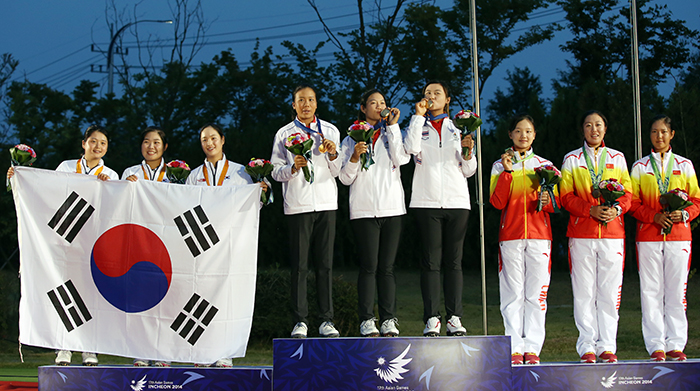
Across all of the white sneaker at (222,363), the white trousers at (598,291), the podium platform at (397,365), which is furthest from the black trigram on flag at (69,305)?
the white trousers at (598,291)

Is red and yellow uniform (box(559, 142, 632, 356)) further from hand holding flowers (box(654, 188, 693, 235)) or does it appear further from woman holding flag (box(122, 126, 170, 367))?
woman holding flag (box(122, 126, 170, 367))

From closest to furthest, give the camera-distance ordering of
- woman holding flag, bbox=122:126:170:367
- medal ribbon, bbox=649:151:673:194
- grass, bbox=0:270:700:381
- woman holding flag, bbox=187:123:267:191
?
medal ribbon, bbox=649:151:673:194 → woman holding flag, bbox=187:123:267:191 → woman holding flag, bbox=122:126:170:367 → grass, bbox=0:270:700:381

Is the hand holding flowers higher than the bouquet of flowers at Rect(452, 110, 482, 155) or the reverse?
the reverse

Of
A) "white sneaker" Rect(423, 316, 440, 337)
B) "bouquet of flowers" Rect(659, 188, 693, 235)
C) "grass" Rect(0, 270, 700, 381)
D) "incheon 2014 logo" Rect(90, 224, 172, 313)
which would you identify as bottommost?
"grass" Rect(0, 270, 700, 381)

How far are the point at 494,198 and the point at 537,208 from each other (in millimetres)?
324

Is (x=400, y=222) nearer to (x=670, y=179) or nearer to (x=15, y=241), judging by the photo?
(x=670, y=179)

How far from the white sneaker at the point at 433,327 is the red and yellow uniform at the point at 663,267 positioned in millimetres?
Result: 1559

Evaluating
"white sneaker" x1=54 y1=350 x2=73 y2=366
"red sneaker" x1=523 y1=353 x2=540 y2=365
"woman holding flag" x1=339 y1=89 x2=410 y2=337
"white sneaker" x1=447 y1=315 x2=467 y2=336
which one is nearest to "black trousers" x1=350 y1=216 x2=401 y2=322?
"woman holding flag" x1=339 y1=89 x2=410 y2=337

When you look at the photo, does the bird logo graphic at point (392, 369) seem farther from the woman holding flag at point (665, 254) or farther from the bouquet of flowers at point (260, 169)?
the woman holding flag at point (665, 254)

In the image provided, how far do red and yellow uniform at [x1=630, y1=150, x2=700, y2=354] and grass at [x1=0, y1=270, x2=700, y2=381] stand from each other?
2428mm

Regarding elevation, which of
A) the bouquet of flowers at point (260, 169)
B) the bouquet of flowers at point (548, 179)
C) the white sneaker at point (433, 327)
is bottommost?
the white sneaker at point (433, 327)

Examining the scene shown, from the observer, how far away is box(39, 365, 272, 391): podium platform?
4371 millimetres

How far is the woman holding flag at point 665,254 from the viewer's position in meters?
4.71

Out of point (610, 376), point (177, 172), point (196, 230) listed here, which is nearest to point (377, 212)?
point (196, 230)
